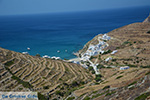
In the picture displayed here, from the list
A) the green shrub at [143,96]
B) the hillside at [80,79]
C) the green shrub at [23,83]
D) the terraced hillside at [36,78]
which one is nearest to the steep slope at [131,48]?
the hillside at [80,79]

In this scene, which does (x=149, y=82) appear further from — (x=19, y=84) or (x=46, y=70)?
(x=46, y=70)

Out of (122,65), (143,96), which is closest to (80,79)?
(122,65)

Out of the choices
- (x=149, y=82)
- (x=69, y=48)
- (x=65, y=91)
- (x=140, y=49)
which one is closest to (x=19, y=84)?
(x=65, y=91)

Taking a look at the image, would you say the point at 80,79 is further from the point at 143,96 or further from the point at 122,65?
the point at 143,96

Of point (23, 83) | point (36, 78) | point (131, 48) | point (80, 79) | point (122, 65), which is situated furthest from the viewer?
point (131, 48)

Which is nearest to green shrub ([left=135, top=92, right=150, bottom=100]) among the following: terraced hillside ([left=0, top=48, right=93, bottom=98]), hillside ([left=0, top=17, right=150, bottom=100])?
hillside ([left=0, top=17, right=150, bottom=100])

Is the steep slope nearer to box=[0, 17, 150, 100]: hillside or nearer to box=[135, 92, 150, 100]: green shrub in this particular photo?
box=[0, 17, 150, 100]: hillside

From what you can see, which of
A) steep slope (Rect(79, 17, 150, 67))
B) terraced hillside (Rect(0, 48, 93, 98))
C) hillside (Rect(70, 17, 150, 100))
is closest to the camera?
hillside (Rect(70, 17, 150, 100))

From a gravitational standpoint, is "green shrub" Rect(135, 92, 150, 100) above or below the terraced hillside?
below
